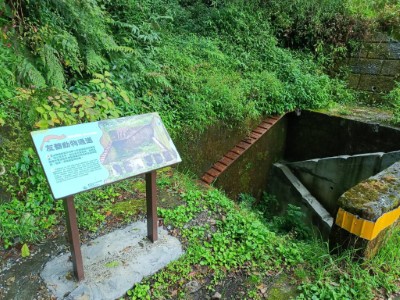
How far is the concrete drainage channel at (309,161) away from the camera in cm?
483

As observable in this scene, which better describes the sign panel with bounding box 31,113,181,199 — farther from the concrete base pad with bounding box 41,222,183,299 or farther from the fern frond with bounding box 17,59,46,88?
the fern frond with bounding box 17,59,46,88

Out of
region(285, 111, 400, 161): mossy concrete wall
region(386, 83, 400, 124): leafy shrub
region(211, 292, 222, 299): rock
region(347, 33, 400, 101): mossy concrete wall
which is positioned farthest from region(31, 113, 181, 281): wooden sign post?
region(347, 33, 400, 101): mossy concrete wall

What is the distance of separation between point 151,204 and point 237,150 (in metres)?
2.95

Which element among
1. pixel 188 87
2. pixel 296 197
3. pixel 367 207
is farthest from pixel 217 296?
pixel 296 197

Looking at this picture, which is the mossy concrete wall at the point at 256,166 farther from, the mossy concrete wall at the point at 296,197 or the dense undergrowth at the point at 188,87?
the dense undergrowth at the point at 188,87

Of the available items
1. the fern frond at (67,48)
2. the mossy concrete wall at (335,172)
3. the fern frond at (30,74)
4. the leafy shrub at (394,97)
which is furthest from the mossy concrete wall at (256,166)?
the fern frond at (30,74)

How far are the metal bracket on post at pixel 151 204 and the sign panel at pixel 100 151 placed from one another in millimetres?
210

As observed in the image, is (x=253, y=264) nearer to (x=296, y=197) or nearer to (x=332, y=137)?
(x=296, y=197)

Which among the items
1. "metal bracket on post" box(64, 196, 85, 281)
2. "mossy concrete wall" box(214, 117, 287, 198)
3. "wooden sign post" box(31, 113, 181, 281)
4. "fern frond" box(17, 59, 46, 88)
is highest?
"fern frond" box(17, 59, 46, 88)

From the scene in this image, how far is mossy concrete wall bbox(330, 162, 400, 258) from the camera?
2.36 m

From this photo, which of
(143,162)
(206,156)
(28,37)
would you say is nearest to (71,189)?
(143,162)

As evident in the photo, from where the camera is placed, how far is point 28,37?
333cm

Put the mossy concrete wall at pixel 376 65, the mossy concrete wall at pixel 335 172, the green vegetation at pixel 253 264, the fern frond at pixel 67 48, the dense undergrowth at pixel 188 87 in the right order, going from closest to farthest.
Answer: the green vegetation at pixel 253 264
the dense undergrowth at pixel 188 87
the fern frond at pixel 67 48
the mossy concrete wall at pixel 335 172
the mossy concrete wall at pixel 376 65

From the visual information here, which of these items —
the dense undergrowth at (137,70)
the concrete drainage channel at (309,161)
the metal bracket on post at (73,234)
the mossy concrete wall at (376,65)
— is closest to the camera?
the metal bracket on post at (73,234)
